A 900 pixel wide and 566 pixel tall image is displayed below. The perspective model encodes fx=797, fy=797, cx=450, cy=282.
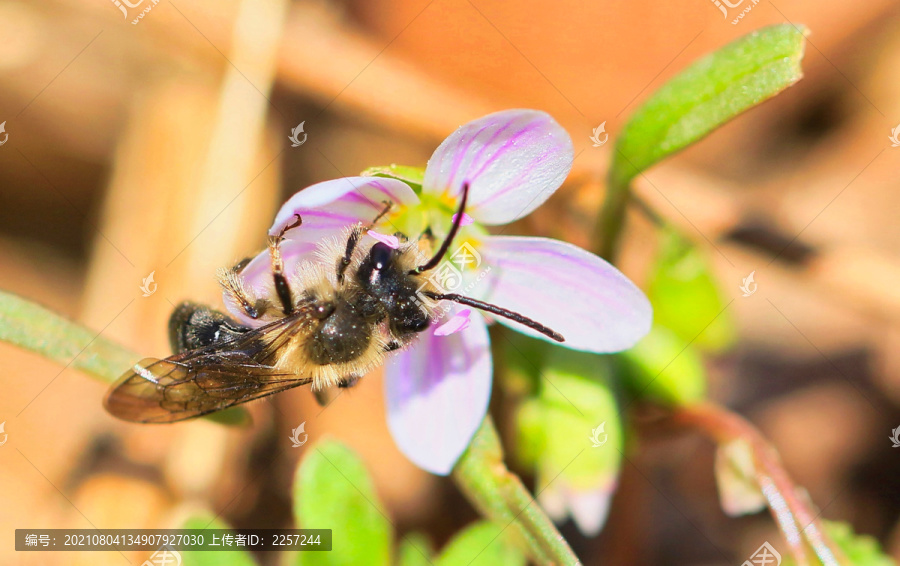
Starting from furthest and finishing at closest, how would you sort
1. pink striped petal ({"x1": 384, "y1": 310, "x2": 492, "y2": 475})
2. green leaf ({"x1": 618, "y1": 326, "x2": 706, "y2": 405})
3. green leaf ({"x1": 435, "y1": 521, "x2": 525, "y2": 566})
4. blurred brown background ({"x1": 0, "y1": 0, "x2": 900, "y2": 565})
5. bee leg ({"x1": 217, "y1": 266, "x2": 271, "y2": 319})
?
1. blurred brown background ({"x1": 0, "y1": 0, "x2": 900, "y2": 565})
2. green leaf ({"x1": 618, "y1": 326, "x2": 706, "y2": 405})
3. green leaf ({"x1": 435, "y1": 521, "x2": 525, "y2": 566})
4. pink striped petal ({"x1": 384, "y1": 310, "x2": 492, "y2": 475})
5. bee leg ({"x1": 217, "y1": 266, "x2": 271, "y2": 319})

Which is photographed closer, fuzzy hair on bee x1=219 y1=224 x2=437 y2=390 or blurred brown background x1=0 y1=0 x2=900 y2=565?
fuzzy hair on bee x1=219 y1=224 x2=437 y2=390

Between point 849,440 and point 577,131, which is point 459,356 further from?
point 849,440

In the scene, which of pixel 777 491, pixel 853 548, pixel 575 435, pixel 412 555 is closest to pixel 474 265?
pixel 575 435

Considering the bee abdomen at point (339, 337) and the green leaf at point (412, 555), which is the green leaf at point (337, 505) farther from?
the bee abdomen at point (339, 337)

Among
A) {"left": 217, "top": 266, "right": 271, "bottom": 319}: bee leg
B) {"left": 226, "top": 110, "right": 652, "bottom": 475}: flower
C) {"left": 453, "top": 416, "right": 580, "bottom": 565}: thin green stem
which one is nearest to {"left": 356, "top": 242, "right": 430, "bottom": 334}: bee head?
{"left": 226, "top": 110, "right": 652, "bottom": 475}: flower

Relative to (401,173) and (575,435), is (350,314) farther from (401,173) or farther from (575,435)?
(575,435)

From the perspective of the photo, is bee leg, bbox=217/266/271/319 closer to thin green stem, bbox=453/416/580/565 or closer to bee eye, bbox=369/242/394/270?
bee eye, bbox=369/242/394/270
